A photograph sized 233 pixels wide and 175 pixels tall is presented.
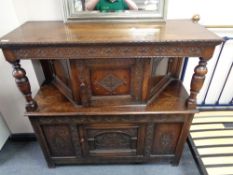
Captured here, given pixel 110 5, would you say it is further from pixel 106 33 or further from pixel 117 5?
pixel 106 33

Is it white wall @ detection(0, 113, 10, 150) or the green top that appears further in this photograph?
white wall @ detection(0, 113, 10, 150)

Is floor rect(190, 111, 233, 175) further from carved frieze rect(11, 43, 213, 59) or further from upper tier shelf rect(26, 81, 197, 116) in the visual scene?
carved frieze rect(11, 43, 213, 59)

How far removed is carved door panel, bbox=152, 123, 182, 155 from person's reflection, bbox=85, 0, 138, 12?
76 cm

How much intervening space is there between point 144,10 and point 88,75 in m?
0.51

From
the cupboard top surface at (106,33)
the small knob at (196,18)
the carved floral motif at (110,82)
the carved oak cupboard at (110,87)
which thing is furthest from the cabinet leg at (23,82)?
the small knob at (196,18)

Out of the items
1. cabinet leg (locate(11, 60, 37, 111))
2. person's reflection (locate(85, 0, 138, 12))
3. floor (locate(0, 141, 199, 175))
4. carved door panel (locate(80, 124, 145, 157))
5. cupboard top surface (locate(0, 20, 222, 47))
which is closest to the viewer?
cupboard top surface (locate(0, 20, 222, 47))

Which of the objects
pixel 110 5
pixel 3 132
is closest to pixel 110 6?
pixel 110 5

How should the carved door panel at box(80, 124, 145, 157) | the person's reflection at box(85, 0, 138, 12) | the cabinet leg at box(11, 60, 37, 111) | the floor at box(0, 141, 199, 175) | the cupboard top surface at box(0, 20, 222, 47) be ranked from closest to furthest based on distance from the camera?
the cupboard top surface at box(0, 20, 222, 47) < the cabinet leg at box(11, 60, 37, 111) < the person's reflection at box(85, 0, 138, 12) < the carved door panel at box(80, 124, 145, 157) < the floor at box(0, 141, 199, 175)

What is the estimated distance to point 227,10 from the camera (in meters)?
1.17

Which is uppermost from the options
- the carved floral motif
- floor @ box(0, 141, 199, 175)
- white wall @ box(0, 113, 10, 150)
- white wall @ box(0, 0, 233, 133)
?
white wall @ box(0, 0, 233, 133)

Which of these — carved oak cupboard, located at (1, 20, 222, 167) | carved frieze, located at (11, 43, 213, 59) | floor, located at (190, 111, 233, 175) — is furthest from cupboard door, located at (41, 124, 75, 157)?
floor, located at (190, 111, 233, 175)

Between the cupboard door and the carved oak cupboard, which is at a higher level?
the carved oak cupboard

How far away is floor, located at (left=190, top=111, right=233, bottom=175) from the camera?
1147 millimetres

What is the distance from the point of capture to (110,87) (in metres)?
1.05
